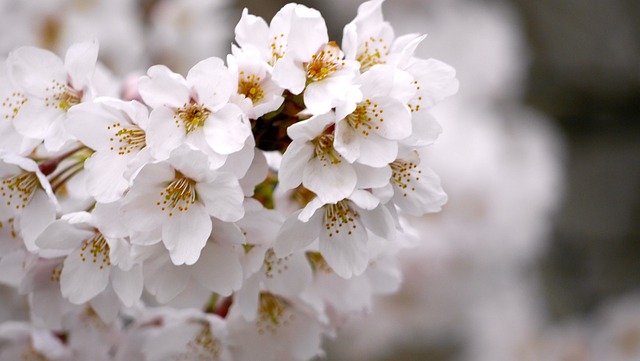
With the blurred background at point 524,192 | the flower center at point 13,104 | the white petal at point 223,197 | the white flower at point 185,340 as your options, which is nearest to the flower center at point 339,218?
the white petal at point 223,197

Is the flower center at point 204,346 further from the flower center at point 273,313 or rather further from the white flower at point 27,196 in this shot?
the white flower at point 27,196

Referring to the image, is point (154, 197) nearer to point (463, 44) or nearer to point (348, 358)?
point (348, 358)

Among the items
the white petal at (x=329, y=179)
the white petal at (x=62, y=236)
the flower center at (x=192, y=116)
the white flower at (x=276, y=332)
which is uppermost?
the flower center at (x=192, y=116)

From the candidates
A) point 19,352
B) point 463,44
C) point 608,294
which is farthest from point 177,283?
point 608,294

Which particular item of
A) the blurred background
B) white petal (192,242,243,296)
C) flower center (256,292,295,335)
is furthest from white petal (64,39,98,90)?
the blurred background

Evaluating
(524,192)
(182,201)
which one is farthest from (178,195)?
(524,192)

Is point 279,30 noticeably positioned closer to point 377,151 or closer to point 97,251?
point 377,151

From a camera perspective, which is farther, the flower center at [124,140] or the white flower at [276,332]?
the white flower at [276,332]
